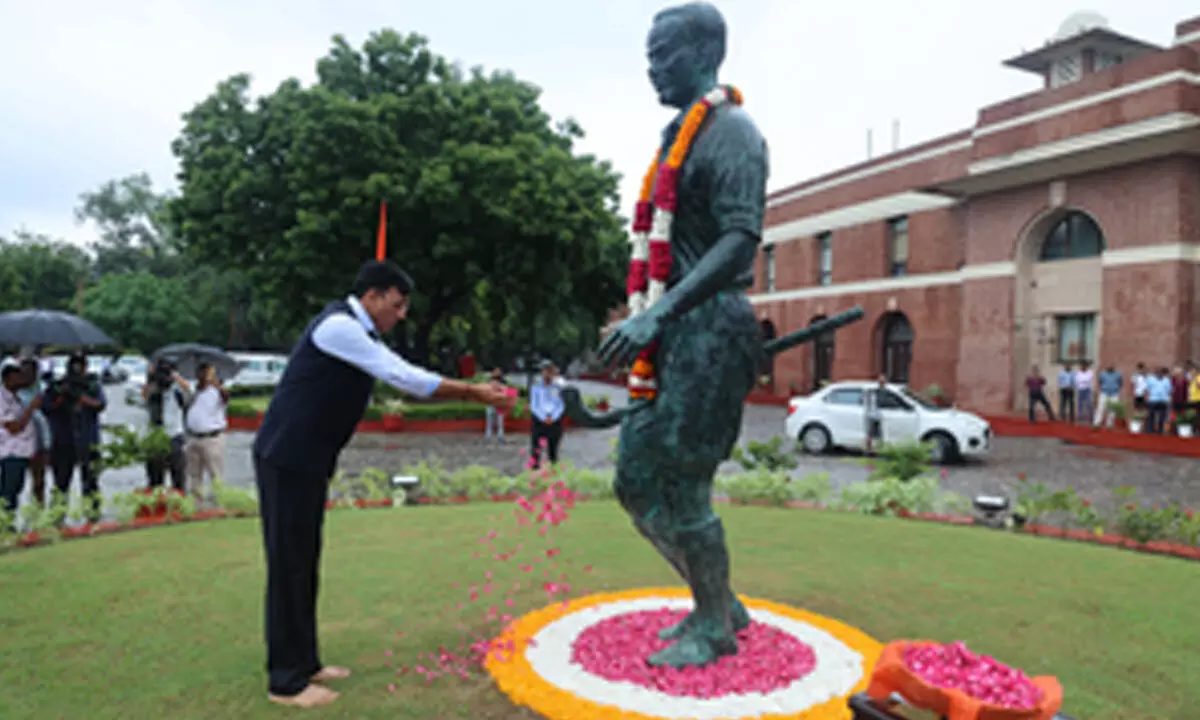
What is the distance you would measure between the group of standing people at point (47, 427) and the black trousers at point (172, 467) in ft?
1.78

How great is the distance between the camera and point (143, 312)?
158 feet

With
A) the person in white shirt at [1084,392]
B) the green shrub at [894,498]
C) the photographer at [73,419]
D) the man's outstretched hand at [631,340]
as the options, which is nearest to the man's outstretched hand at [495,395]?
the man's outstretched hand at [631,340]

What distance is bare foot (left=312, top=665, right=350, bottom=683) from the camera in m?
3.86

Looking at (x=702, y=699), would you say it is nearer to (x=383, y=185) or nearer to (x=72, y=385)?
(x=72, y=385)

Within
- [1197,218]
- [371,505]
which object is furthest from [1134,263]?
[371,505]

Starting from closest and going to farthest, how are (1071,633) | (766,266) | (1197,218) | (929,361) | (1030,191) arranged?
(1071,633) → (1197,218) → (1030,191) → (929,361) → (766,266)

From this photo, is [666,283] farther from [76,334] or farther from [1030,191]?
[1030,191]

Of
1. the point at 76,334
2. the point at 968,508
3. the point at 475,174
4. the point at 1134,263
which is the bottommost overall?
the point at 968,508

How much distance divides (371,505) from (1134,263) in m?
20.2

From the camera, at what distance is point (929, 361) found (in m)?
27.3

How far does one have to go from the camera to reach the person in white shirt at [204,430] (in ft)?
28.7

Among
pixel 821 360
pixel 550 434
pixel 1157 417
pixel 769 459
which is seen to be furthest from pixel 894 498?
pixel 821 360

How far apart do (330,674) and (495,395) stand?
1.62 m

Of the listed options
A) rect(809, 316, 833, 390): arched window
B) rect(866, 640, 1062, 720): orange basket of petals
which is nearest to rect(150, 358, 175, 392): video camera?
rect(866, 640, 1062, 720): orange basket of petals
